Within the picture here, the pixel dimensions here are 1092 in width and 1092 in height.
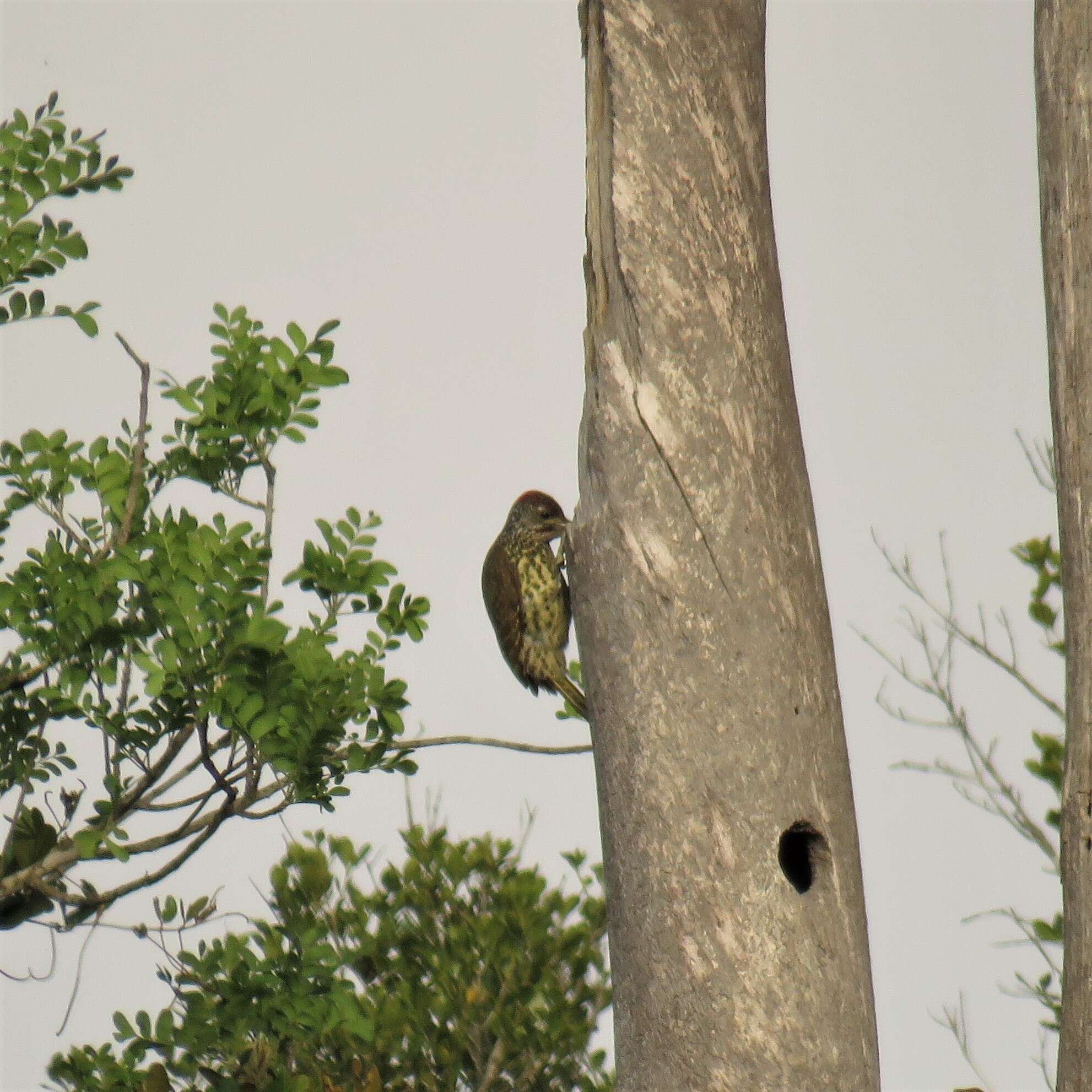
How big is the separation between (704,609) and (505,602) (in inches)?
62.7

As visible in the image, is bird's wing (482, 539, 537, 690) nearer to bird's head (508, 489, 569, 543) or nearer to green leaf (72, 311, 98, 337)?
bird's head (508, 489, 569, 543)

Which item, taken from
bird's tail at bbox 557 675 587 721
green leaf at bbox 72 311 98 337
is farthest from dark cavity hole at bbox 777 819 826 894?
green leaf at bbox 72 311 98 337

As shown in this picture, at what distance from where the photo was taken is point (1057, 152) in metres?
3.18

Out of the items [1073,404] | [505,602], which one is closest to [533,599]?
[505,602]

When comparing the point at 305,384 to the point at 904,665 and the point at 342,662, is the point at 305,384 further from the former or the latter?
the point at 904,665

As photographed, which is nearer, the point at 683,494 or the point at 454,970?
the point at 683,494

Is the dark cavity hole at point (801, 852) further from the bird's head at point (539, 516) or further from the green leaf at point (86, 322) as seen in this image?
the green leaf at point (86, 322)

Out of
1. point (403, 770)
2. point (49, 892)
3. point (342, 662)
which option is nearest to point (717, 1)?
point (342, 662)

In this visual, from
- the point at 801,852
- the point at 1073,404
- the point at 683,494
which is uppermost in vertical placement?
the point at 1073,404

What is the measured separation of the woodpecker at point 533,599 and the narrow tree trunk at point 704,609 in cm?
127

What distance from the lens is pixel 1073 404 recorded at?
3.04 metres

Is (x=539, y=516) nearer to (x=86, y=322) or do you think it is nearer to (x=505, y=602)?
(x=505, y=602)

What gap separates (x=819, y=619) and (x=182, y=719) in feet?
4.73

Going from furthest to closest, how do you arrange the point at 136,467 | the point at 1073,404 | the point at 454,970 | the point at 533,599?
the point at 454,970, the point at 533,599, the point at 136,467, the point at 1073,404
